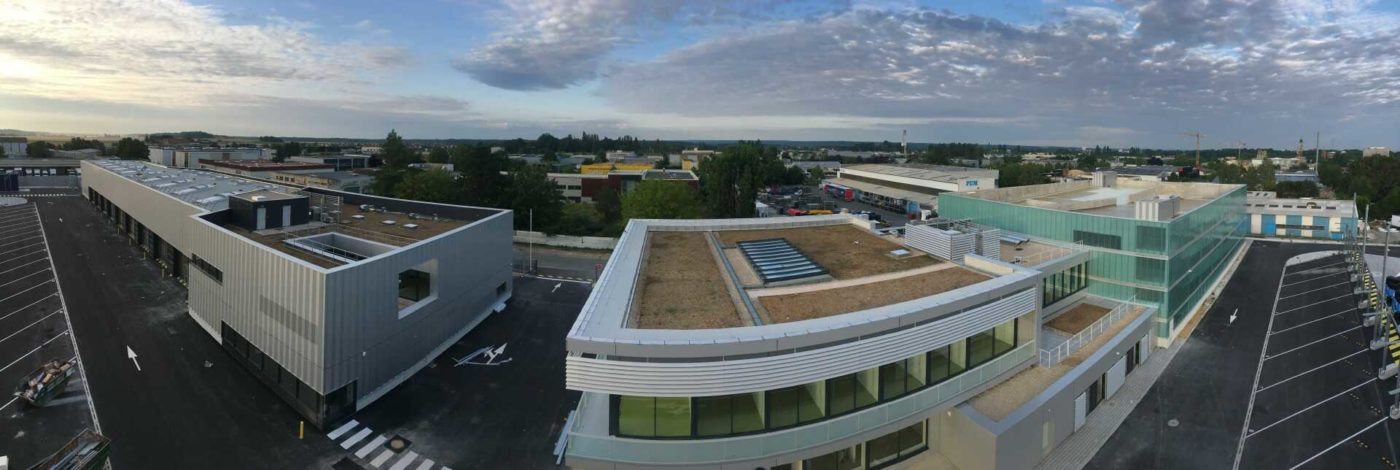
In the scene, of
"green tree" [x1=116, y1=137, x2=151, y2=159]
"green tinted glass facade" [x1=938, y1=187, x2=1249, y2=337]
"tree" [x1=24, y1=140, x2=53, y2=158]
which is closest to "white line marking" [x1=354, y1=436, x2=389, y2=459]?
"green tinted glass facade" [x1=938, y1=187, x2=1249, y2=337]

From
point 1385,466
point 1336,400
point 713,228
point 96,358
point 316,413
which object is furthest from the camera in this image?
point 713,228

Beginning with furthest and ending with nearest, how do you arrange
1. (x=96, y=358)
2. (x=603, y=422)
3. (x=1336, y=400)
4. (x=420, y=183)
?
(x=420, y=183), (x=96, y=358), (x=1336, y=400), (x=603, y=422)

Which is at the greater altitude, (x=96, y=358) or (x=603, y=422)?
(x=603, y=422)

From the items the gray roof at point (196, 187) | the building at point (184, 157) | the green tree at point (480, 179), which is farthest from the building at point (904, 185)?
the building at point (184, 157)

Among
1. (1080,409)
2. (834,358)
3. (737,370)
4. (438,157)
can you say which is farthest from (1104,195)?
(438,157)

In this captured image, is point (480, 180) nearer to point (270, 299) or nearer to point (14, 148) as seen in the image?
point (270, 299)

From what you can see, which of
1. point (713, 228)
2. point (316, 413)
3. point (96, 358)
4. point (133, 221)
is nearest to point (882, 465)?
point (713, 228)

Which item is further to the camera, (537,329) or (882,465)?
(537,329)

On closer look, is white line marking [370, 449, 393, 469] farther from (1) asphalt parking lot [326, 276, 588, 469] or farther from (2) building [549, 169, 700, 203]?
(2) building [549, 169, 700, 203]

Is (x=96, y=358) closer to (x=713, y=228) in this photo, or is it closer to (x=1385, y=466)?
(x=713, y=228)
